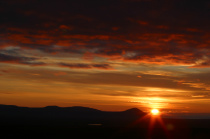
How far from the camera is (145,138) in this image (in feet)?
132

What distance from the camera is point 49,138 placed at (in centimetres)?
3878

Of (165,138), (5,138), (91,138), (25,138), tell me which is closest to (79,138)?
(91,138)

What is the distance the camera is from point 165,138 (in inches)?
1635

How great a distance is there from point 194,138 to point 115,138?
43.3 feet

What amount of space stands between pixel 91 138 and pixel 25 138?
9.79m

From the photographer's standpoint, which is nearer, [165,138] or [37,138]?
[37,138]

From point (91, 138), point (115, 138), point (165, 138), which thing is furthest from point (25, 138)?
point (165, 138)

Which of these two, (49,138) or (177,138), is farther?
(177,138)

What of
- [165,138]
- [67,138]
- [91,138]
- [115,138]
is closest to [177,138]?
[165,138]

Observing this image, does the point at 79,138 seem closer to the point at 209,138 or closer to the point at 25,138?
the point at 25,138

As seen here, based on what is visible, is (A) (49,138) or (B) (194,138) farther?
(B) (194,138)

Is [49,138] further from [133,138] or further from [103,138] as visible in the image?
[133,138]

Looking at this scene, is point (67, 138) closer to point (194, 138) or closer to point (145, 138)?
point (145, 138)

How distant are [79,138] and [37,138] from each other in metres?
6.23
